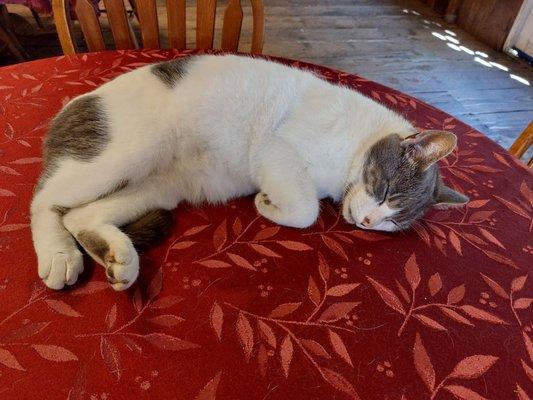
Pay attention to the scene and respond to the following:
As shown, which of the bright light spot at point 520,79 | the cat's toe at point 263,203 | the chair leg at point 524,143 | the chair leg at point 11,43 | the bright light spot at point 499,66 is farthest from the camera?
the bright light spot at point 499,66

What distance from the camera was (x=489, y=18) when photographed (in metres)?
3.61

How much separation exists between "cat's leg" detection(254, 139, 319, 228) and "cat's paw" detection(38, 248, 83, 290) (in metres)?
0.43

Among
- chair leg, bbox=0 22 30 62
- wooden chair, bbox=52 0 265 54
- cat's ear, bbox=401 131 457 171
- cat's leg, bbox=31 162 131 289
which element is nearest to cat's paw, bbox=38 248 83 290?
cat's leg, bbox=31 162 131 289

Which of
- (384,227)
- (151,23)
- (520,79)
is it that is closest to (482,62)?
(520,79)

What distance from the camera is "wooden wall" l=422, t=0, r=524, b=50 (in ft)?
11.2

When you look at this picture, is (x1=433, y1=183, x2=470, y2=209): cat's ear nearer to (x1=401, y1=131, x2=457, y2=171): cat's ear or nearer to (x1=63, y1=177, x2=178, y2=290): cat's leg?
(x1=401, y1=131, x2=457, y2=171): cat's ear

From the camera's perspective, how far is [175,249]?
34.2 inches

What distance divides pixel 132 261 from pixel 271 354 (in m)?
0.31

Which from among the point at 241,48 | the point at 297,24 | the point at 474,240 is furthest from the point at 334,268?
the point at 297,24

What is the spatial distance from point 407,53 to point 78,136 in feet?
10.3

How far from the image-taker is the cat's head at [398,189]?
98cm

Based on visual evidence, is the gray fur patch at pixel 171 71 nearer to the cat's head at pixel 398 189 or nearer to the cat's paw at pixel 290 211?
the cat's paw at pixel 290 211

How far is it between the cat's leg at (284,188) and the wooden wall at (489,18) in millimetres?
3348

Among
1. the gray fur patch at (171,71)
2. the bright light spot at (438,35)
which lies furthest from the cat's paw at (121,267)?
the bright light spot at (438,35)
